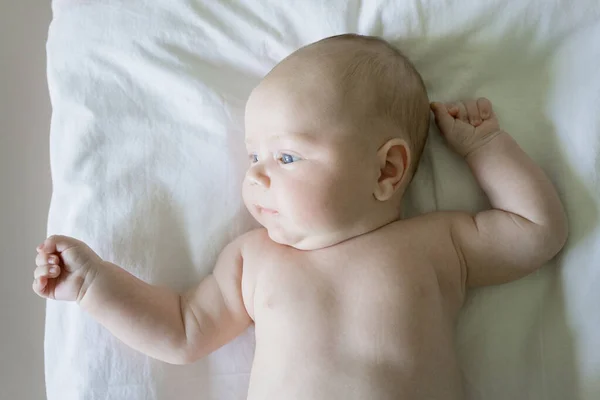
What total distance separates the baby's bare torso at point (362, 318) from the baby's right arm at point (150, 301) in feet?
0.19

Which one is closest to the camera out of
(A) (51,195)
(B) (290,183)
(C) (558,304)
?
(B) (290,183)

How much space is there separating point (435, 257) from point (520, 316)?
0.65ft

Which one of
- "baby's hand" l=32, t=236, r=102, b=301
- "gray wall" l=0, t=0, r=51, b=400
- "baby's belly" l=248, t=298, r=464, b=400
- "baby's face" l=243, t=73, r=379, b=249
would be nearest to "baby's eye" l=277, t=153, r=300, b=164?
"baby's face" l=243, t=73, r=379, b=249

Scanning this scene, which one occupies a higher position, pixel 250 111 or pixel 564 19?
pixel 564 19

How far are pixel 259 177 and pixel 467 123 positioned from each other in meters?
0.38

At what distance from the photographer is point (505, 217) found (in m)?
0.96

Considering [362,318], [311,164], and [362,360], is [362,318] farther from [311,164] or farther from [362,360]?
[311,164]

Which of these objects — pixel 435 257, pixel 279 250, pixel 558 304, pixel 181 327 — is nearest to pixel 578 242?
pixel 558 304

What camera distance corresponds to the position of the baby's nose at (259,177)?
91cm

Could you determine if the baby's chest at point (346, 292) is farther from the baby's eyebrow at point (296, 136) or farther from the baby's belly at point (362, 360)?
the baby's eyebrow at point (296, 136)

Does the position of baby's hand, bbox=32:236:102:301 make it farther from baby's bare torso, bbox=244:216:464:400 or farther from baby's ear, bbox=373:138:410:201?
baby's ear, bbox=373:138:410:201

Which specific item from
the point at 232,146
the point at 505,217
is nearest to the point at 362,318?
the point at 505,217

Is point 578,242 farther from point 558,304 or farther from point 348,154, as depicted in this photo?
point 348,154

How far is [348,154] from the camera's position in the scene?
90 centimetres
